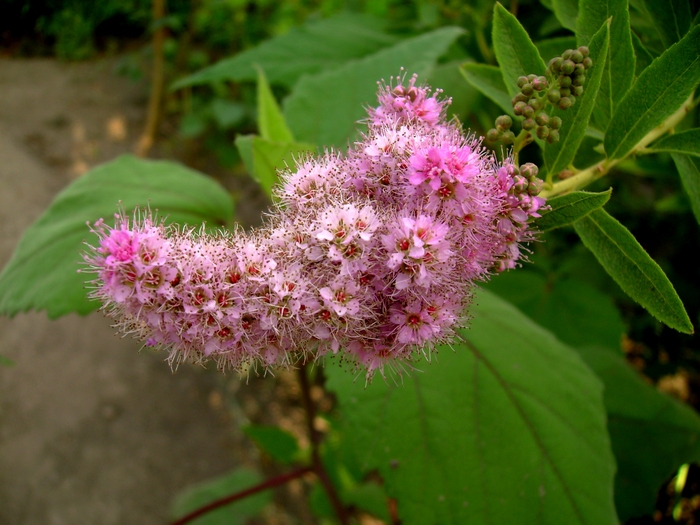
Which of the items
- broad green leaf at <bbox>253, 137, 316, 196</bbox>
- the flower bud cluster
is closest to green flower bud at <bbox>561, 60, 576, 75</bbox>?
the flower bud cluster

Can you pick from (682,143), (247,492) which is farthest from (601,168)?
(247,492)

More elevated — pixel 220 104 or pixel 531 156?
pixel 220 104

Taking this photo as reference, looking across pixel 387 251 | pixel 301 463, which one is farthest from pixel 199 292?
pixel 301 463

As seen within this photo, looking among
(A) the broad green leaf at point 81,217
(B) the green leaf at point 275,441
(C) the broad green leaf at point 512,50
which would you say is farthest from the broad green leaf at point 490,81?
(B) the green leaf at point 275,441

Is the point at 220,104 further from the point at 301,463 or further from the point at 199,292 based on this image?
the point at 199,292

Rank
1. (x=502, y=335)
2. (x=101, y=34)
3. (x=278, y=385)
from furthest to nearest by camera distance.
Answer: (x=278, y=385) → (x=101, y=34) → (x=502, y=335)

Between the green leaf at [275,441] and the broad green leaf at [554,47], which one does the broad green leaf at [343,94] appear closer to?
the broad green leaf at [554,47]

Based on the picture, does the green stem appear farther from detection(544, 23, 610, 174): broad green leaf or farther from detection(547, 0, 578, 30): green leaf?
detection(547, 0, 578, 30): green leaf
